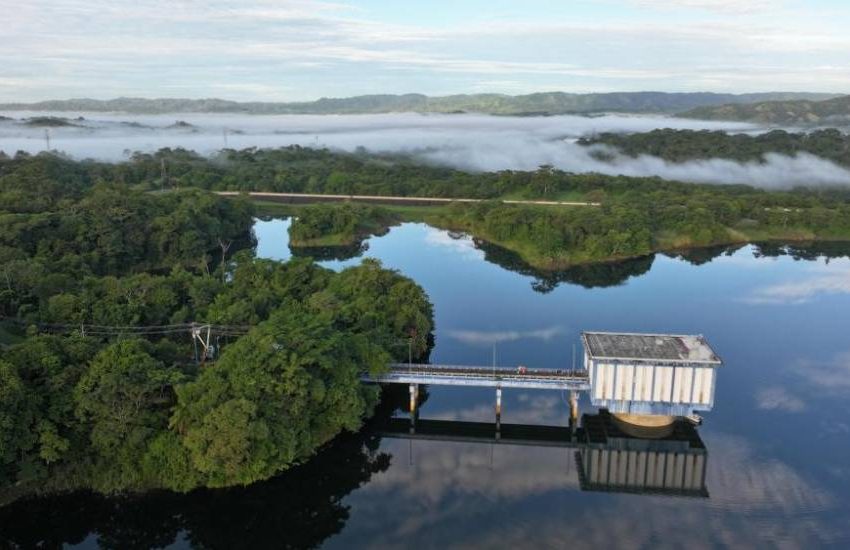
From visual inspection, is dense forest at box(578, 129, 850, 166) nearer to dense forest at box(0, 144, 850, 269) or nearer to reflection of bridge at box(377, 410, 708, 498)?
dense forest at box(0, 144, 850, 269)

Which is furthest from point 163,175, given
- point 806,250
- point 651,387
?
point 651,387

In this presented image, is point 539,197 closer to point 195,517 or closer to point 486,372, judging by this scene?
point 486,372

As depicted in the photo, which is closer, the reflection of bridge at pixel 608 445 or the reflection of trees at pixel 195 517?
the reflection of trees at pixel 195 517

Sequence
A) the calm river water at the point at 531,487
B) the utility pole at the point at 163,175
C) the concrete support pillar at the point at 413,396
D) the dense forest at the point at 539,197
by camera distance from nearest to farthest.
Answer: the calm river water at the point at 531,487, the concrete support pillar at the point at 413,396, the dense forest at the point at 539,197, the utility pole at the point at 163,175

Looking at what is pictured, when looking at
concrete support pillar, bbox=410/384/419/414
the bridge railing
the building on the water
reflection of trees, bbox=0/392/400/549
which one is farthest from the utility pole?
the building on the water

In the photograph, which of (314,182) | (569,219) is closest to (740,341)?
(569,219)

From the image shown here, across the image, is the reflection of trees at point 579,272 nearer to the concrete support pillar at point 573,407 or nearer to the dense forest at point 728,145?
the concrete support pillar at point 573,407

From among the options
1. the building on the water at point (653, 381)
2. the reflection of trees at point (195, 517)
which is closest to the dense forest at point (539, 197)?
the building on the water at point (653, 381)
